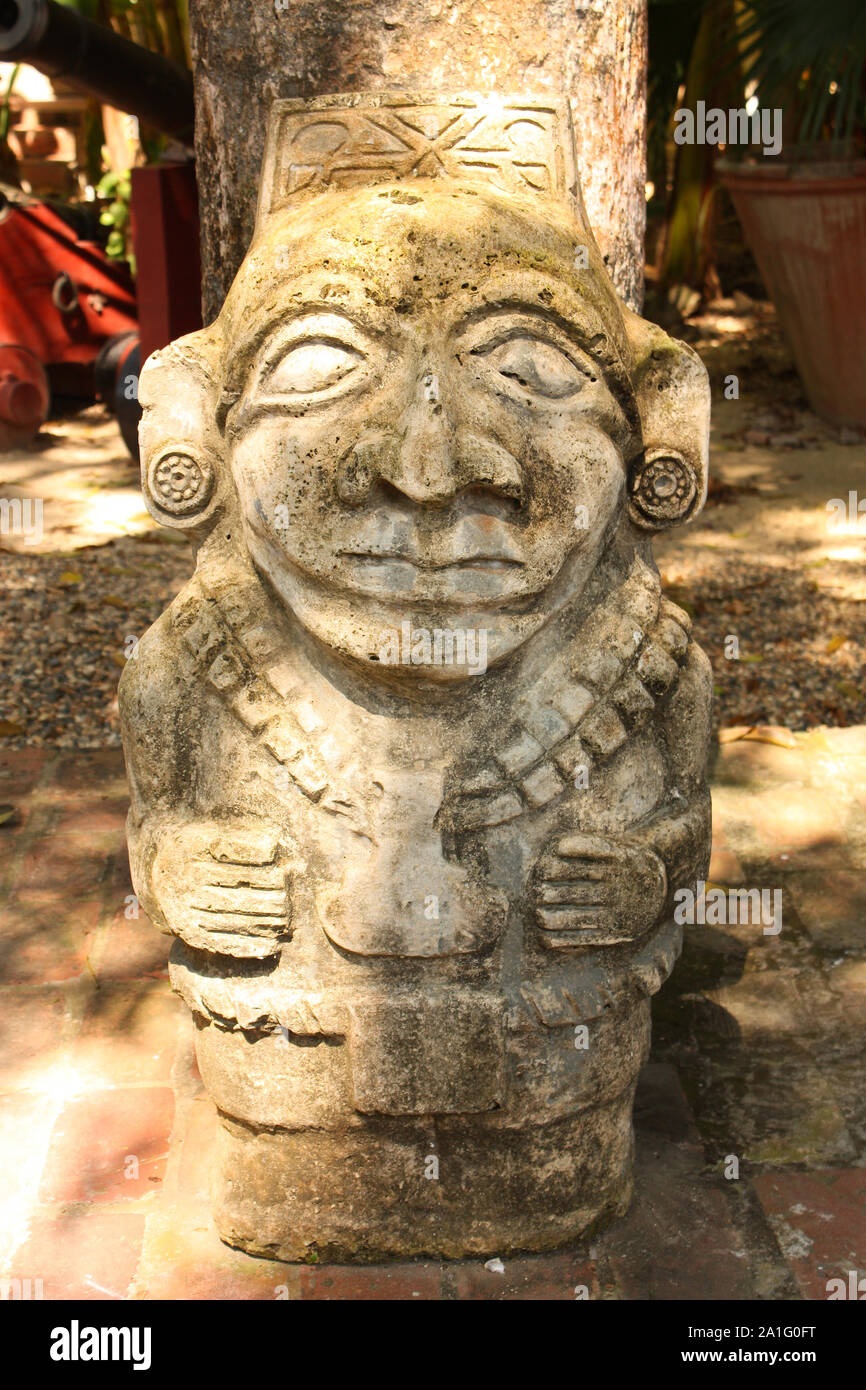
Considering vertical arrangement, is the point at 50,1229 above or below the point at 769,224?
below

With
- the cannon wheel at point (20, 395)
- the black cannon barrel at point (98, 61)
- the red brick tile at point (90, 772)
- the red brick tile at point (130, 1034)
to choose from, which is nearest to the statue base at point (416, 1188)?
the red brick tile at point (130, 1034)

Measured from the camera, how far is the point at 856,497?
21.2 ft

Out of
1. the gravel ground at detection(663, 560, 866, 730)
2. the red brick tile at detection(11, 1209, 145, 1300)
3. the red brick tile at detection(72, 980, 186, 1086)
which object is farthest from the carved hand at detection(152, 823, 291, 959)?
the gravel ground at detection(663, 560, 866, 730)

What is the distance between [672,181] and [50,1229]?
312 inches

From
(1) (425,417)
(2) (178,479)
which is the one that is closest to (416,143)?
(1) (425,417)

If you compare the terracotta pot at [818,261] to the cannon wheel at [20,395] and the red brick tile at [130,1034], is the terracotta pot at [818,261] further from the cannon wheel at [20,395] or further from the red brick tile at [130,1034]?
the red brick tile at [130,1034]

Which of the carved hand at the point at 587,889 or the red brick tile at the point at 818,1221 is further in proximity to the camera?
the red brick tile at the point at 818,1221

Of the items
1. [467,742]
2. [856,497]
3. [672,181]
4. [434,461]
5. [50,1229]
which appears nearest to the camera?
[434,461]

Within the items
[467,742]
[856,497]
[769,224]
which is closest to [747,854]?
[467,742]

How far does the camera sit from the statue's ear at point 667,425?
2428 mm

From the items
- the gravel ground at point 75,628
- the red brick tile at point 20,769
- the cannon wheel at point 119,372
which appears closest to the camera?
the red brick tile at point 20,769

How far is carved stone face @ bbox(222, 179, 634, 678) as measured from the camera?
2186 mm

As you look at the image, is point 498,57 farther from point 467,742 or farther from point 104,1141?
point 104,1141

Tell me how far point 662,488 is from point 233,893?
3.05 ft
